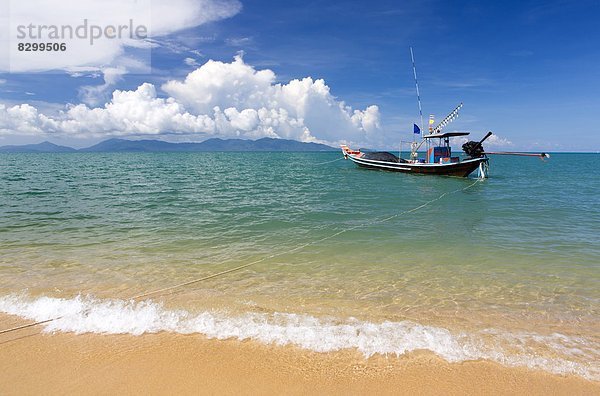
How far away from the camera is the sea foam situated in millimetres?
5191

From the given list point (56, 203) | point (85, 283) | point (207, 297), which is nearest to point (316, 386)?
point (207, 297)

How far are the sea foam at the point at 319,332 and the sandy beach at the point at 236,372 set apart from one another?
24cm

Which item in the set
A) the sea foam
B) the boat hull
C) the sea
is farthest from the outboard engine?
the sea foam

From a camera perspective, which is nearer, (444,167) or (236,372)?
(236,372)

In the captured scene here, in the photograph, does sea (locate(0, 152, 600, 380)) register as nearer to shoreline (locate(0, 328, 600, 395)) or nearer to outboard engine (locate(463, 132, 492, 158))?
shoreline (locate(0, 328, 600, 395))

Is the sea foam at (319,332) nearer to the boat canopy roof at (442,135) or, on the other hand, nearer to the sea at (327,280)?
the sea at (327,280)

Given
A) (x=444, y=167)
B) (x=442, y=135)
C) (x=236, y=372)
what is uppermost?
(x=442, y=135)

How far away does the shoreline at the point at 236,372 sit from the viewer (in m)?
4.43

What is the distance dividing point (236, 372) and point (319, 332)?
5.44 ft

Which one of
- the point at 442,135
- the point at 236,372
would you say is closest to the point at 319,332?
the point at 236,372

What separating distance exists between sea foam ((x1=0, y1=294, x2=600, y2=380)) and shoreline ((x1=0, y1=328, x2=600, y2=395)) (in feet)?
0.73

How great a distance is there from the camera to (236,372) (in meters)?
4.75

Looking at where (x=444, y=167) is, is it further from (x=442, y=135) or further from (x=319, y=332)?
(x=319, y=332)

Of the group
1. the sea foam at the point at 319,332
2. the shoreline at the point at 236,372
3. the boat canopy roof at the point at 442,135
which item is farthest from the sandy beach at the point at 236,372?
the boat canopy roof at the point at 442,135
